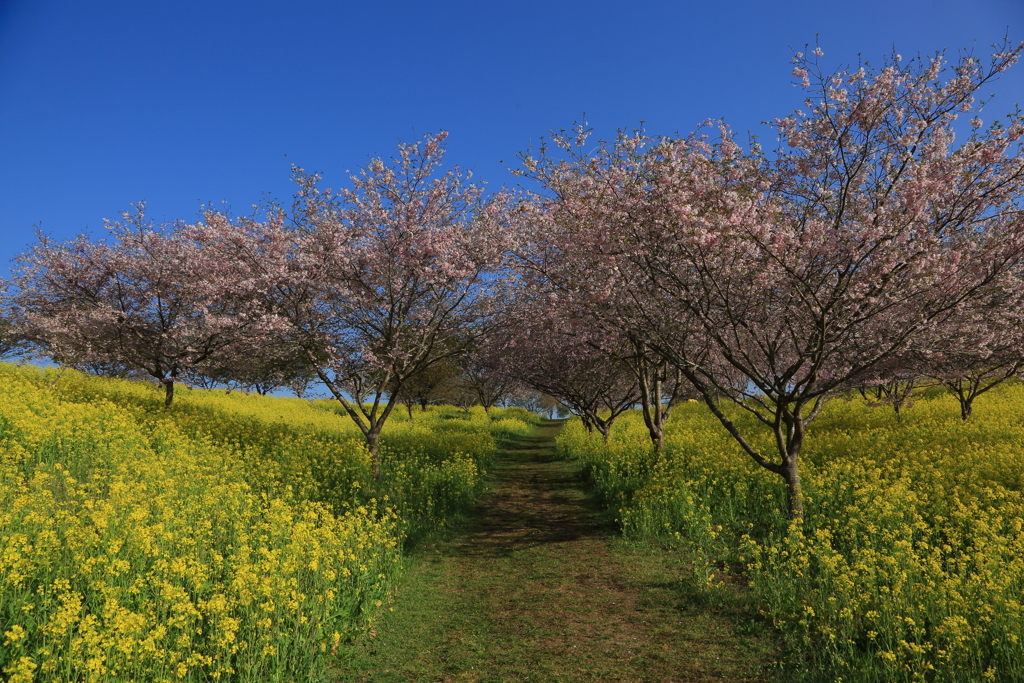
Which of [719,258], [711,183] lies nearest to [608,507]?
[719,258]

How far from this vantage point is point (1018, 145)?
9.84m

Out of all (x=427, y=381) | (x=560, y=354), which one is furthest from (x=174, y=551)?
(x=427, y=381)

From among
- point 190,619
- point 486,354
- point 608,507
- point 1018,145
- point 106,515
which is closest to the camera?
point 190,619

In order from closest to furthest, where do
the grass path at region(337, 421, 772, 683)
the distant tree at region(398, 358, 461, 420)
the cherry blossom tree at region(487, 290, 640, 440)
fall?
the grass path at region(337, 421, 772, 683) < the cherry blossom tree at region(487, 290, 640, 440) < the distant tree at region(398, 358, 461, 420)

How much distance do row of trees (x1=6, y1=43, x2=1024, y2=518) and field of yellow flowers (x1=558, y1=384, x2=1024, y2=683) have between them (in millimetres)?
1388

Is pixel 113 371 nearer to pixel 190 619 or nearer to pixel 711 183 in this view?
pixel 190 619

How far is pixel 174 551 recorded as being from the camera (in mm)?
8031

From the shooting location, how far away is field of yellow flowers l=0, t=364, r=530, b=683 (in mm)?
5711

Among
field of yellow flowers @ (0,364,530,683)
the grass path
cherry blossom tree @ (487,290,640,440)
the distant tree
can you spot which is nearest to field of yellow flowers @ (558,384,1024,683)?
the grass path

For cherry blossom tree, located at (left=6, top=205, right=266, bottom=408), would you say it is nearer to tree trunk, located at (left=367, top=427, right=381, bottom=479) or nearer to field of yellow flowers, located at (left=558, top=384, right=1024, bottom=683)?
tree trunk, located at (left=367, top=427, right=381, bottom=479)

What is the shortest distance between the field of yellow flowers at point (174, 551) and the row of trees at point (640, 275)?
3.72 metres

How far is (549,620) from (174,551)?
18.4ft

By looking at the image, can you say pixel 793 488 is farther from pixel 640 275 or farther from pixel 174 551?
pixel 174 551

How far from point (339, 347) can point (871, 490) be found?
14751 millimetres
